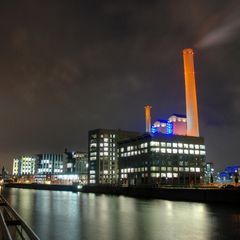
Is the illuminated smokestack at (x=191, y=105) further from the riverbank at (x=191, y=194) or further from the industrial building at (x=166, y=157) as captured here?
the riverbank at (x=191, y=194)

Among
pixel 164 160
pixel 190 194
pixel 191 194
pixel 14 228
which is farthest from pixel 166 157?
pixel 14 228

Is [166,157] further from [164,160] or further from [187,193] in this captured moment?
[187,193]

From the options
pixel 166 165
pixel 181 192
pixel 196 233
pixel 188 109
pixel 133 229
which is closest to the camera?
pixel 196 233

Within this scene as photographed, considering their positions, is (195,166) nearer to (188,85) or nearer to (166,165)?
(166,165)

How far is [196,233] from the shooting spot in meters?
31.9

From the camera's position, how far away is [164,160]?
168 m

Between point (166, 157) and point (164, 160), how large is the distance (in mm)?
2084

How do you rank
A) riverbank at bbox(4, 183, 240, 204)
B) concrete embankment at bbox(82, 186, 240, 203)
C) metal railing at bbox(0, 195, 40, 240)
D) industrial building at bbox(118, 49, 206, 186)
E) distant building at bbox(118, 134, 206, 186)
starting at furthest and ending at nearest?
industrial building at bbox(118, 49, 206, 186) → distant building at bbox(118, 134, 206, 186) → riverbank at bbox(4, 183, 240, 204) → concrete embankment at bbox(82, 186, 240, 203) → metal railing at bbox(0, 195, 40, 240)

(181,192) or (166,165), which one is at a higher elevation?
(166,165)

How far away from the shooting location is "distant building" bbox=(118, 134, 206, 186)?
166 m

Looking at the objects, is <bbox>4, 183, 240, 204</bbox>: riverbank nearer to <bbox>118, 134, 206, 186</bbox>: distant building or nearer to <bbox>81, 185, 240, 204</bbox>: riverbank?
<bbox>81, 185, 240, 204</bbox>: riverbank

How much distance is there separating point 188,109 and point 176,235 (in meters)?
166

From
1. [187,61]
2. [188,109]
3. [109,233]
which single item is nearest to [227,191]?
[109,233]

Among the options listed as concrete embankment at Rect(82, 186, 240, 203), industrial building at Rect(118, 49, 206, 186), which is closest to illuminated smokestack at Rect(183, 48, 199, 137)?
industrial building at Rect(118, 49, 206, 186)
